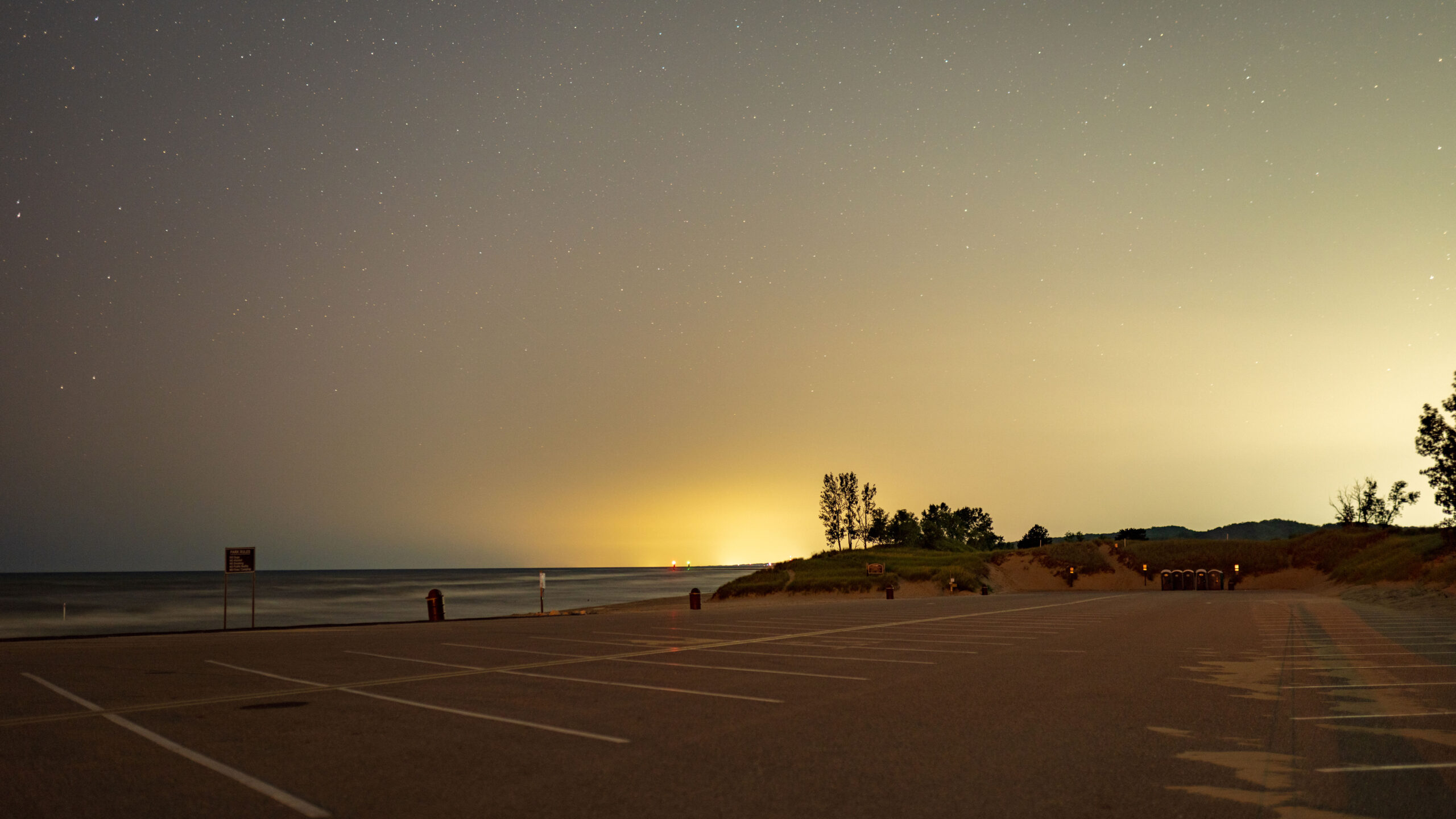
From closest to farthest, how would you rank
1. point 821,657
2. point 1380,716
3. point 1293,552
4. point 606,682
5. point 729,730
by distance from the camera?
1. point 729,730
2. point 1380,716
3. point 606,682
4. point 821,657
5. point 1293,552

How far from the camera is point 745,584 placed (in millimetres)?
91188

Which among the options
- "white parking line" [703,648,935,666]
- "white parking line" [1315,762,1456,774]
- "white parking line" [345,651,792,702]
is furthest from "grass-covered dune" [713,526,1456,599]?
"white parking line" [1315,762,1456,774]

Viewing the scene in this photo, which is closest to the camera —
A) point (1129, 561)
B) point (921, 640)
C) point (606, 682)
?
point (606, 682)

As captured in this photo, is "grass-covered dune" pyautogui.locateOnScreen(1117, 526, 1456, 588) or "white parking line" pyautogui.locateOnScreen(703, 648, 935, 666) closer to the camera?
"white parking line" pyautogui.locateOnScreen(703, 648, 935, 666)

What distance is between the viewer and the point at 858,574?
86.1m

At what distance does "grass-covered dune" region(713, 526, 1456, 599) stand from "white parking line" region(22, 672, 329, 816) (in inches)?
2674

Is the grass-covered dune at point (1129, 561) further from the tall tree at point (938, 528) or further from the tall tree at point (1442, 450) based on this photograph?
the tall tree at point (938, 528)

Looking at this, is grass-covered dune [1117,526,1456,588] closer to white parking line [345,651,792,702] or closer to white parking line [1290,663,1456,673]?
white parking line [1290,663,1456,673]

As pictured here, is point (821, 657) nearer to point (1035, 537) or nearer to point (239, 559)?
point (239, 559)

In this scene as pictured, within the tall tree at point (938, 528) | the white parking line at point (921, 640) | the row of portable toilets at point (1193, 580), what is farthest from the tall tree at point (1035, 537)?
the white parking line at point (921, 640)

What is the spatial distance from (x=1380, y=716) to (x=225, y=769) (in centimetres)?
1114

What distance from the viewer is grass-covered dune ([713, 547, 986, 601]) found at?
77.6 m

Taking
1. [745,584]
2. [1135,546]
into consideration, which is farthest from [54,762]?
[1135,546]

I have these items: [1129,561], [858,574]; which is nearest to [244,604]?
[858,574]
